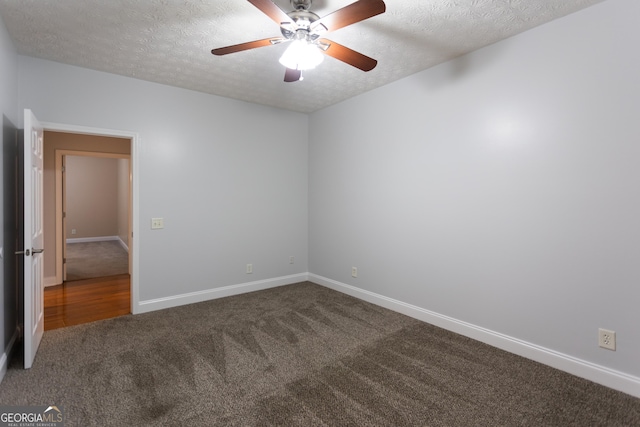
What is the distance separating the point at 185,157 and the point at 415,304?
3208 millimetres

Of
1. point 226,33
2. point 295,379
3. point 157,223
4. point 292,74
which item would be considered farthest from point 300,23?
point 157,223

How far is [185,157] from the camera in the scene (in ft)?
12.7

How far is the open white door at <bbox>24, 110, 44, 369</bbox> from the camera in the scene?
7.80ft

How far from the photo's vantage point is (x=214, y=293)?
413cm

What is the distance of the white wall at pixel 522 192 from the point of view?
2.17 m

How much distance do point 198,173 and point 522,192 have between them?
350 centimetres

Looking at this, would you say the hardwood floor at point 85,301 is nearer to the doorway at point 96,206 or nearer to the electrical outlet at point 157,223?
the electrical outlet at point 157,223

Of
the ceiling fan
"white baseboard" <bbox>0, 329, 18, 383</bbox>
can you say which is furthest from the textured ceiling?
"white baseboard" <bbox>0, 329, 18, 383</bbox>

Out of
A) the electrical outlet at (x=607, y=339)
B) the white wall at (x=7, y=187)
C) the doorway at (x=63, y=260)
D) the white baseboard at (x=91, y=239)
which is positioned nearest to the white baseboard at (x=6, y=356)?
the white wall at (x=7, y=187)

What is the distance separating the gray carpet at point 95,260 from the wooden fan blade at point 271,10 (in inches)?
215

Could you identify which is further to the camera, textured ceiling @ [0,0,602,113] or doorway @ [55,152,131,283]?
doorway @ [55,152,131,283]

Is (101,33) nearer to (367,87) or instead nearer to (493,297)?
(367,87)

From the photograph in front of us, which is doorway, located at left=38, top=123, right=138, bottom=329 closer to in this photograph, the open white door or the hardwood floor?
the hardwood floor

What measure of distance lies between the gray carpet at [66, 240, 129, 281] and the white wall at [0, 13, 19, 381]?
2920 millimetres
